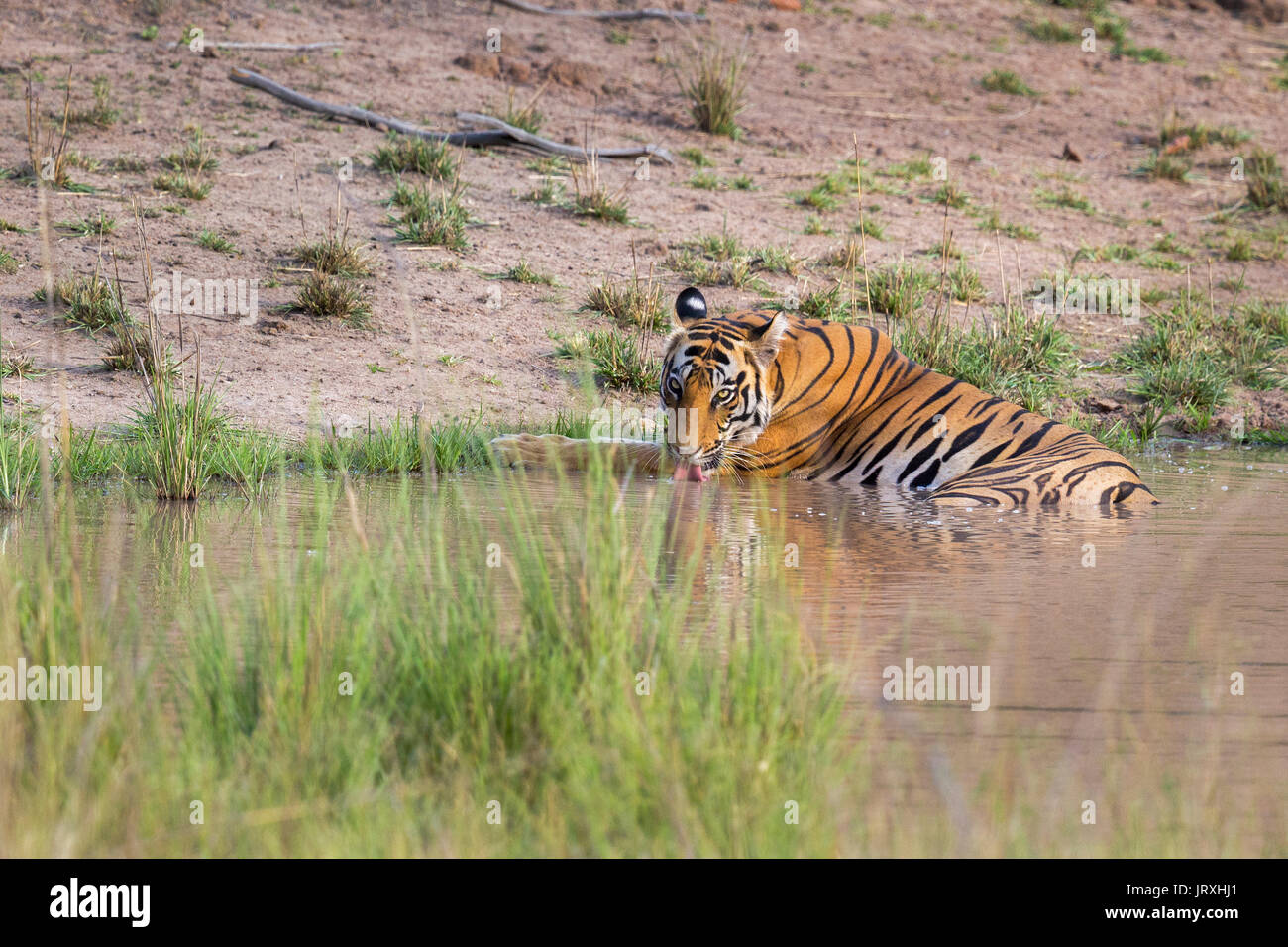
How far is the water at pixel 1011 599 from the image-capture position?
9.22 feet

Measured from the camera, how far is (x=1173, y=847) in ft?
7.78

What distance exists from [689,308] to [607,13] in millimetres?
10197

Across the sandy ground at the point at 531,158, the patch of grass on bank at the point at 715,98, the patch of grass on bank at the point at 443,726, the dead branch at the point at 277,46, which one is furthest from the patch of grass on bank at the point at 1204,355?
the dead branch at the point at 277,46

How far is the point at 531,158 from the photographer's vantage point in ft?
40.0

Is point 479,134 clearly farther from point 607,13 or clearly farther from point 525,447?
point 525,447

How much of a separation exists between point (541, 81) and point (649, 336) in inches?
235

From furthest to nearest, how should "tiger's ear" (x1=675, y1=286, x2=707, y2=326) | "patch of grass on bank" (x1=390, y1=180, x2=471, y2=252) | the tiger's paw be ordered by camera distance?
1. "patch of grass on bank" (x1=390, y1=180, x2=471, y2=252)
2. "tiger's ear" (x1=675, y1=286, x2=707, y2=326)
3. the tiger's paw

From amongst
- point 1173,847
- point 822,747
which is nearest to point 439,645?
point 822,747

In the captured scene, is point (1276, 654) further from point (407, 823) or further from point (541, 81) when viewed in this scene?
point (541, 81)

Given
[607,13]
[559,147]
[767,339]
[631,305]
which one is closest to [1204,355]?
[631,305]

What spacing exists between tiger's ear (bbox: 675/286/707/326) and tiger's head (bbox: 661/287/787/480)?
0.18m

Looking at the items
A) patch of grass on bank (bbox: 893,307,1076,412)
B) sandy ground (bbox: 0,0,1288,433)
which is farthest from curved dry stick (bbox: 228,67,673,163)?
patch of grass on bank (bbox: 893,307,1076,412)

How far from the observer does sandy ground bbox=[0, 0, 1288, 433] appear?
850cm

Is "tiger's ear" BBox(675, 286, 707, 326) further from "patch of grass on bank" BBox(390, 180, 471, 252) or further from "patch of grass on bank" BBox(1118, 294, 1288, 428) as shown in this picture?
"patch of grass on bank" BBox(390, 180, 471, 252)
